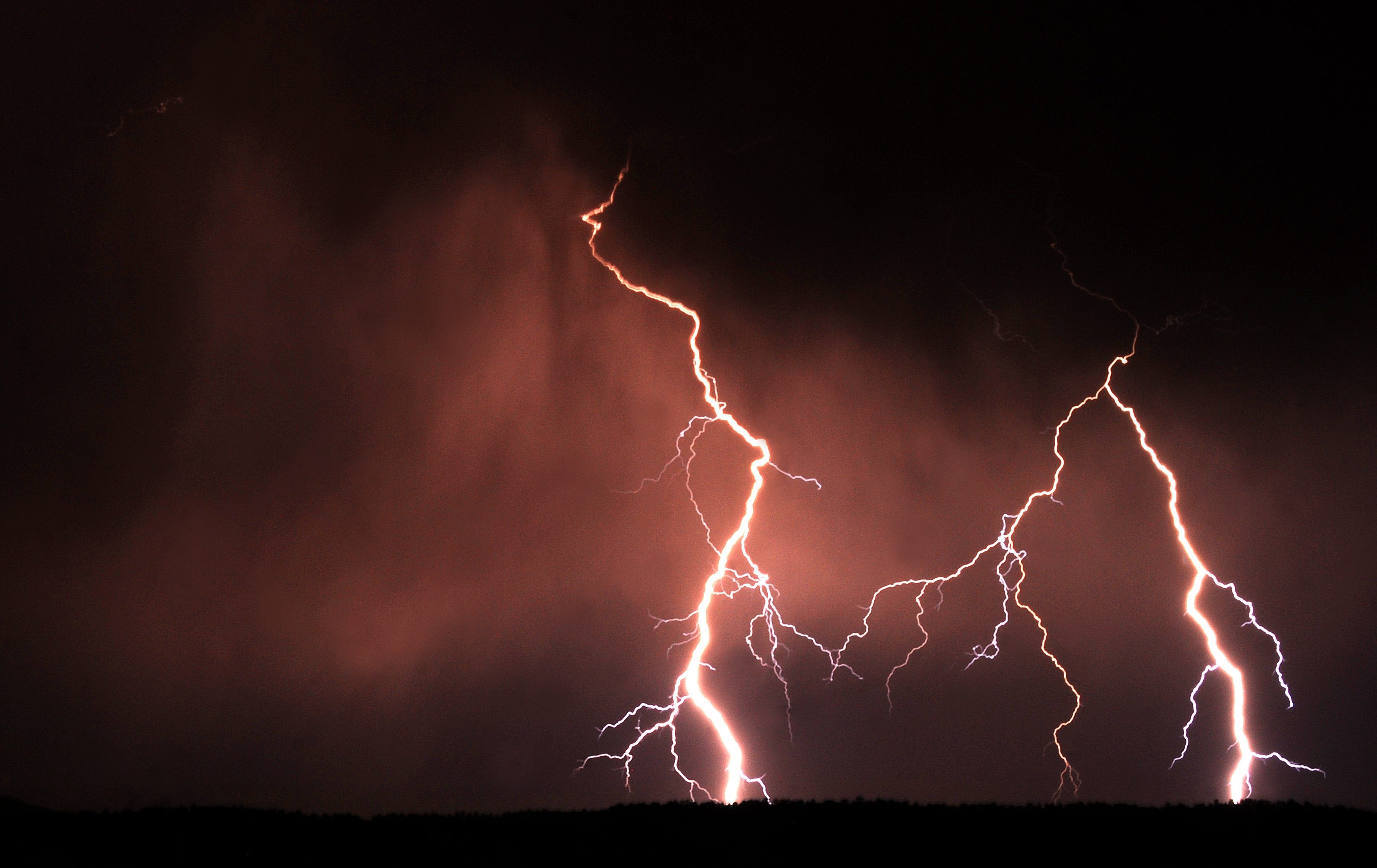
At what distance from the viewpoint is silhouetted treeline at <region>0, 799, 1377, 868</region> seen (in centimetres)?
214

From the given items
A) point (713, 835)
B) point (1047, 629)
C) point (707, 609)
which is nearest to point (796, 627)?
point (707, 609)

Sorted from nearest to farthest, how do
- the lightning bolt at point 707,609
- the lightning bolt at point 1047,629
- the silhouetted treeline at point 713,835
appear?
1. the silhouetted treeline at point 713,835
2. the lightning bolt at point 707,609
3. the lightning bolt at point 1047,629

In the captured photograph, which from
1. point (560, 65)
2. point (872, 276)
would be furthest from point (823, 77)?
point (560, 65)

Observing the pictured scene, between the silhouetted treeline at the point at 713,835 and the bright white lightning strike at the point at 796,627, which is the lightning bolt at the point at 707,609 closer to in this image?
the bright white lightning strike at the point at 796,627

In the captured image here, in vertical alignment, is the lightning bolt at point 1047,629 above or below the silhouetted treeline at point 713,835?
above

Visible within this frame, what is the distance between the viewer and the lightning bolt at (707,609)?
156 inches

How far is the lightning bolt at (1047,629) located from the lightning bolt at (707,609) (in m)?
0.42

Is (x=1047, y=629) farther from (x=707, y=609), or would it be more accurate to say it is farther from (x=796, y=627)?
(x=707, y=609)

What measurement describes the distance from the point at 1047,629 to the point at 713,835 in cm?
260

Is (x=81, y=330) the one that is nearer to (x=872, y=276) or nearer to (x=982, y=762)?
(x=872, y=276)

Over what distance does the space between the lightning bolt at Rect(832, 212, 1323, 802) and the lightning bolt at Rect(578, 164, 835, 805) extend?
1.38 feet

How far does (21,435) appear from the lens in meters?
3.79

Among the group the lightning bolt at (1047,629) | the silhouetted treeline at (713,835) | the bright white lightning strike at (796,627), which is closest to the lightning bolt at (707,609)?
the bright white lightning strike at (796,627)

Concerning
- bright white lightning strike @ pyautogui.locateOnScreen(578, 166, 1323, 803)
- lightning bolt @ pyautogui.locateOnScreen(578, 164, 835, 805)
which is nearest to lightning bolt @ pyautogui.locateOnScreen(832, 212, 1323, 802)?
bright white lightning strike @ pyautogui.locateOnScreen(578, 166, 1323, 803)
